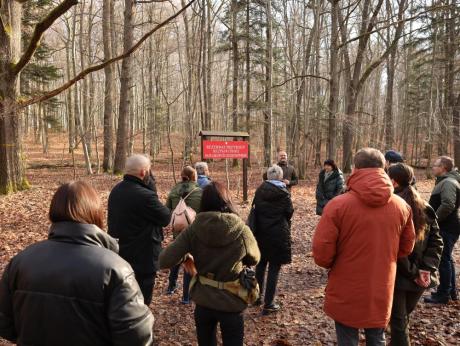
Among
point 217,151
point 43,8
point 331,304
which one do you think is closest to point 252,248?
point 331,304

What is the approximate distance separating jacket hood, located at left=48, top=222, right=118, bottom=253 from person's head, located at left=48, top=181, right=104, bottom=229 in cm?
4

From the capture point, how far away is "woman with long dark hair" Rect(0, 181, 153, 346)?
68.7 inches

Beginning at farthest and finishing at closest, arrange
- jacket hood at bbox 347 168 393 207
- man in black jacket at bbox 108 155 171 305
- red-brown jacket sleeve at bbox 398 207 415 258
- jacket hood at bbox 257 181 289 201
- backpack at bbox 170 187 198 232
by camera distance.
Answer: jacket hood at bbox 257 181 289 201
backpack at bbox 170 187 198 232
man in black jacket at bbox 108 155 171 305
red-brown jacket sleeve at bbox 398 207 415 258
jacket hood at bbox 347 168 393 207

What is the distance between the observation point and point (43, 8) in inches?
708

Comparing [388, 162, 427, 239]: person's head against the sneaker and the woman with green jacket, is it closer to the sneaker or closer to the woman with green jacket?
the woman with green jacket

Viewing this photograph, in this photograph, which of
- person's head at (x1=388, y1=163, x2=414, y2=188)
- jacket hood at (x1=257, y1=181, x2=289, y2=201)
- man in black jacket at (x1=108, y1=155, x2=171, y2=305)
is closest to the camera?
person's head at (x1=388, y1=163, x2=414, y2=188)

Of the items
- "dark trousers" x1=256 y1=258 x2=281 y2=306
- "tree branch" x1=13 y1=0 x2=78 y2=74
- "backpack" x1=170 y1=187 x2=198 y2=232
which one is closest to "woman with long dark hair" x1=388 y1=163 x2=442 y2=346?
"dark trousers" x1=256 y1=258 x2=281 y2=306

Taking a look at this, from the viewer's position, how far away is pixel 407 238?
2977mm

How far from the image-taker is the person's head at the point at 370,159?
2.85m

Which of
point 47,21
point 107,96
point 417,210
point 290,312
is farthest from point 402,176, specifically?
point 107,96

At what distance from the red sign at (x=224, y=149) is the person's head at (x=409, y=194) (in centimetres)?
731

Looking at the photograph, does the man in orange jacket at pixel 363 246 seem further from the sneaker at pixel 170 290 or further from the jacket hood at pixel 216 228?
the sneaker at pixel 170 290

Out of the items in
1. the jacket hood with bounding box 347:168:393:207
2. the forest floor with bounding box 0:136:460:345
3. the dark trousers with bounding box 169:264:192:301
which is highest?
the jacket hood with bounding box 347:168:393:207

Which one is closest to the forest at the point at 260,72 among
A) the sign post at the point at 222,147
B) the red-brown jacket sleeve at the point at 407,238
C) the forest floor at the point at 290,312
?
the sign post at the point at 222,147
